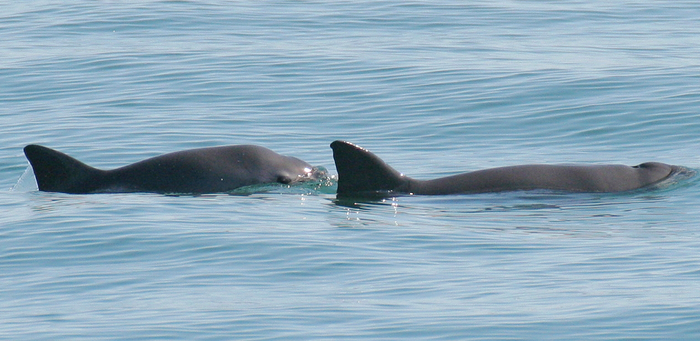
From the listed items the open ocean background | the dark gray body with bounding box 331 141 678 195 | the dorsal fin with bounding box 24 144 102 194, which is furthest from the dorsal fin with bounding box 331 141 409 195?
the dorsal fin with bounding box 24 144 102 194

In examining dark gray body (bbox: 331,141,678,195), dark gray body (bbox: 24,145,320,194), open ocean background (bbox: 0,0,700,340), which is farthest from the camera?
dark gray body (bbox: 24,145,320,194)

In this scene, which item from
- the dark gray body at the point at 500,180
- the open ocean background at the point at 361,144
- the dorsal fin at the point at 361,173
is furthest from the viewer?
the dark gray body at the point at 500,180

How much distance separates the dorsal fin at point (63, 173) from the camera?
15117 millimetres

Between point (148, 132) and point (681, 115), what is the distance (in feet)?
27.7

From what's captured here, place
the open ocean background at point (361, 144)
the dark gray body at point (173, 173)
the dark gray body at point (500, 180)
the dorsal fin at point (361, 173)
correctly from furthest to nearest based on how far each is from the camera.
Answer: the dark gray body at point (173, 173)
the dark gray body at point (500, 180)
the dorsal fin at point (361, 173)
the open ocean background at point (361, 144)

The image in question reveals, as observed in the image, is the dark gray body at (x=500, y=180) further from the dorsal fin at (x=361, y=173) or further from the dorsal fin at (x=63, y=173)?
the dorsal fin at (x=63, y=173)

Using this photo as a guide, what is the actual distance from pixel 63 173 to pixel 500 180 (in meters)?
5.08

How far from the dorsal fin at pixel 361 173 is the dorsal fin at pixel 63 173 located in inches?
118

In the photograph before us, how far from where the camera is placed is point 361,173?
1445 cm

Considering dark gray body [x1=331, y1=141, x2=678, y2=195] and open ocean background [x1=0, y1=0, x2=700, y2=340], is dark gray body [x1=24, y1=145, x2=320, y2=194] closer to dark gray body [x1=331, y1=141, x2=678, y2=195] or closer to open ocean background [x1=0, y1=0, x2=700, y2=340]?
open ocean background [x1=0, y1=0, x2=700, y2=340]

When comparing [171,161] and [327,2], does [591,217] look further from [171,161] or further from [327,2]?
[327,2]

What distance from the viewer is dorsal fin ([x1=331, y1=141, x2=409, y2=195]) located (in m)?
14.2

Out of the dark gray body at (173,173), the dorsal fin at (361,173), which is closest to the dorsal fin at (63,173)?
the dark gray body at (173,173)

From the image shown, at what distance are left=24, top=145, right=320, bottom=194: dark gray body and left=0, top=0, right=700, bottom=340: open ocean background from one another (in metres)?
0.27
